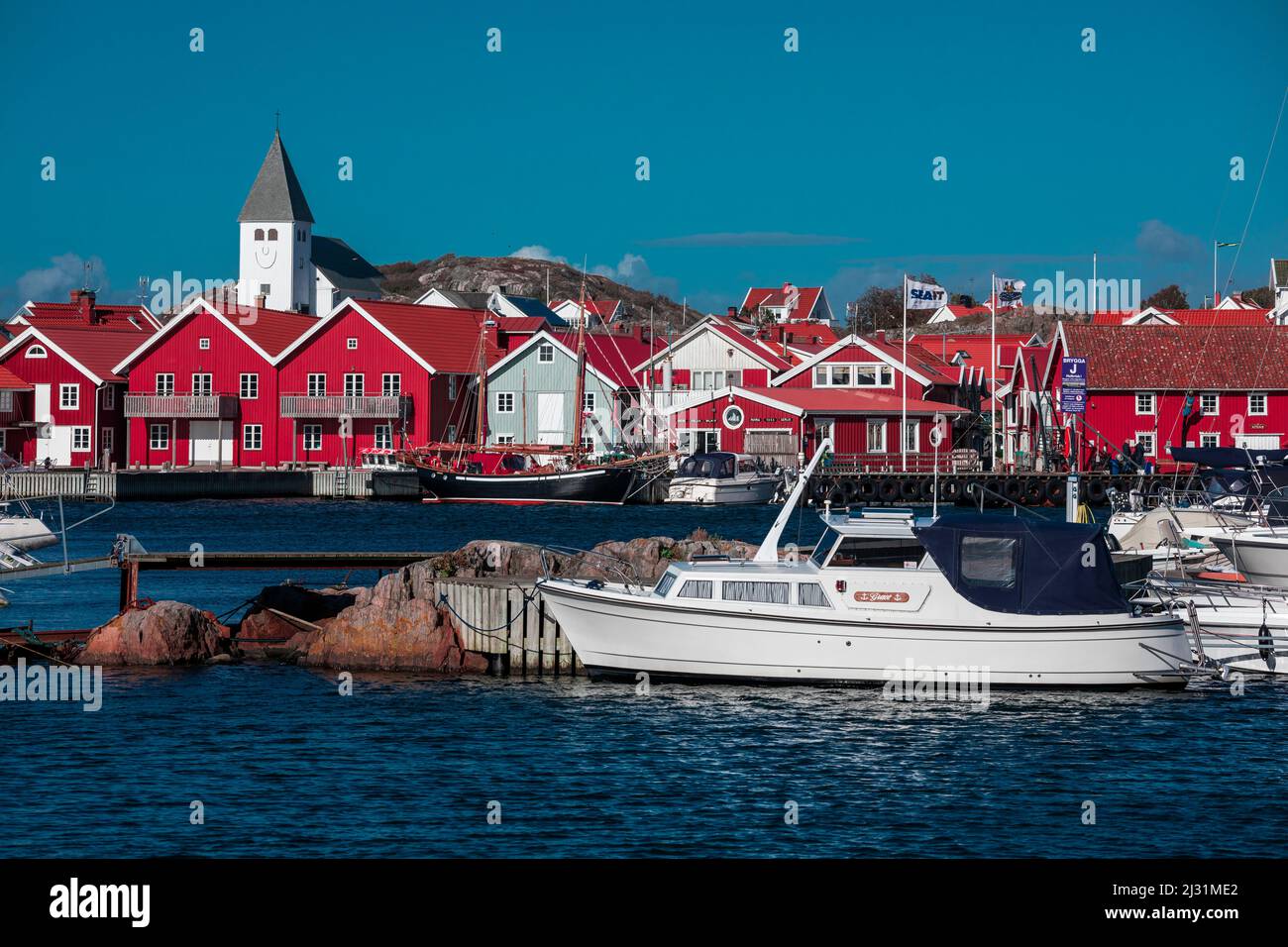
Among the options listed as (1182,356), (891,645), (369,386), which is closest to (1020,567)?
(891,645)

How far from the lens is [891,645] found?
2091cm

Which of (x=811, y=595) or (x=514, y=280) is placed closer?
(x=811, y=595)

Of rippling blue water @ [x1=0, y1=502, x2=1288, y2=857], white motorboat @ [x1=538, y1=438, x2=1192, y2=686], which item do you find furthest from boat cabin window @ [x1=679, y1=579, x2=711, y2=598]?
rippling blue water @ [x1=0, y1=502, x2=1288, y2=857]

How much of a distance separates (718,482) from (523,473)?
9606 millimetres

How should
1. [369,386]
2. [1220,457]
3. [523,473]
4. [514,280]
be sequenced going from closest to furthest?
[1220,457] → [523,473] → [369,386] → [514,280]

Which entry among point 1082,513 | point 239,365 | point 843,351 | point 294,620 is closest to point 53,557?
point 294,620

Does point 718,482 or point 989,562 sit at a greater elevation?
point 718,482

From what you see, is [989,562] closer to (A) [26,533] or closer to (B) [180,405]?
(A) [26,533]

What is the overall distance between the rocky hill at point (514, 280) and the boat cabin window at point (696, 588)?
512 ft

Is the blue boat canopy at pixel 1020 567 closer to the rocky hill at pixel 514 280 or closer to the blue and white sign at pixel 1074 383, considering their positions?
the blue and white sign at pixel 1074 383

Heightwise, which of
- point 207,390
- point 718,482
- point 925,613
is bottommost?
point 925,613

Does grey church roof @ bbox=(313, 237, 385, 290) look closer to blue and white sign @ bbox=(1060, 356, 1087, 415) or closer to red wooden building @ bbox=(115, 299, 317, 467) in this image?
red wooden building @ bbox=(115, 299, 317, 467)

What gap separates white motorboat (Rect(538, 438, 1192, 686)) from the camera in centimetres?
2070

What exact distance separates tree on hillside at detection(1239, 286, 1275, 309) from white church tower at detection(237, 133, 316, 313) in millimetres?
83333
